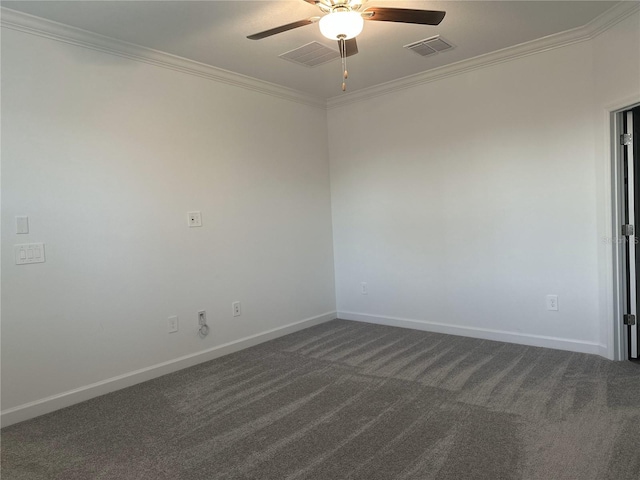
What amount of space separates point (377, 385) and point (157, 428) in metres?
1.51

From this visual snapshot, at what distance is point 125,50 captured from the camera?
10.9ft

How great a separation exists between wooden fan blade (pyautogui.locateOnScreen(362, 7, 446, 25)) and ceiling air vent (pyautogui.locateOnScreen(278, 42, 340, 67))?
1.20m

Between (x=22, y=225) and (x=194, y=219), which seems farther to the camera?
(x=194, y=219)

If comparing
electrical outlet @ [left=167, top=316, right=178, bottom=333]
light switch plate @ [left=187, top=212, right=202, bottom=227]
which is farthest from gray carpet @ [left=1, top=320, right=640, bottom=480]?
light switch plate @ [left=187, top=212, right=202, bottom=227]

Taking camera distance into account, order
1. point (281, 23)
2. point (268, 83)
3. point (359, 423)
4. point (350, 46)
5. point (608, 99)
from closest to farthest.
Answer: point (359, 423) < point (350, 46) < point (281, 23) < point (608, 99) < point (268, 83)

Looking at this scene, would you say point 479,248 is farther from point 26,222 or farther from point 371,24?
point 26,222

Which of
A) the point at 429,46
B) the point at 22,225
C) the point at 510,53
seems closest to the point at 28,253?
the point at 22,225

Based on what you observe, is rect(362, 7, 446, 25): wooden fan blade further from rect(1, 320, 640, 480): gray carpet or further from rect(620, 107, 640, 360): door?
rect(1, 320, 640, 480): gray carpet

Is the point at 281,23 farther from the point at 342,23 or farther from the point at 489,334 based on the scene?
the point at 489,334

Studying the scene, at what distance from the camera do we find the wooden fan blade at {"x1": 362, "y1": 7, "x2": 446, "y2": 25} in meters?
2.22

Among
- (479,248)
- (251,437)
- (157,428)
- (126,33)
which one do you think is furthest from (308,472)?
(126,33)

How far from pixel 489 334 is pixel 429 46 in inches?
106

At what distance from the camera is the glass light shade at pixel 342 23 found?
2225 mm

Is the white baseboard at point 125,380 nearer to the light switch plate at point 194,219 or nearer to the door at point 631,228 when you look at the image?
the light switch plate at point 194,219
